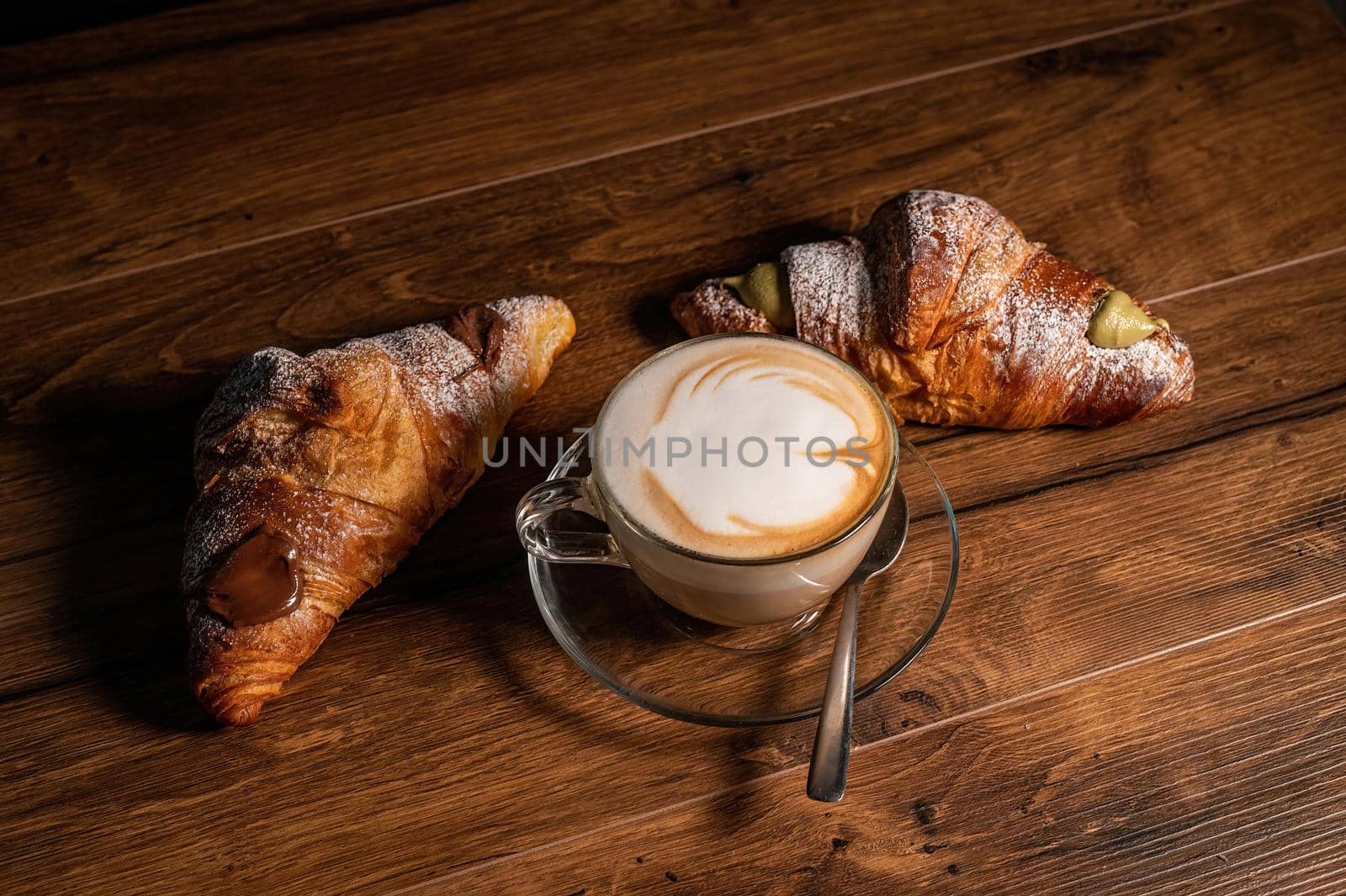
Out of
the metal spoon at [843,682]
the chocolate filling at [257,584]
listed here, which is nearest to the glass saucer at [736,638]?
the metal spoon at [843,682]

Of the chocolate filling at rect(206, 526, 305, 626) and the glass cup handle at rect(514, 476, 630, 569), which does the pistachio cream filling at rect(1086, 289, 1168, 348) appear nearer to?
the glass cup handle at rect(514, 476, 630, 569)

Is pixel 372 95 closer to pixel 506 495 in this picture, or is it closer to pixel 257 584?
pixel 506 495

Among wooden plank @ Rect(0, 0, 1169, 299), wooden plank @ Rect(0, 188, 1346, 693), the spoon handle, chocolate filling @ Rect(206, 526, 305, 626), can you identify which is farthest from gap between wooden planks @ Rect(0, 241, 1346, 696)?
wooden plank @ Rect(0, 0, 1169, 299)

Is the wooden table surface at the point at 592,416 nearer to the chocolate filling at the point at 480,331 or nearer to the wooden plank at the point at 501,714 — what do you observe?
the wooden plank at the point at 501,714

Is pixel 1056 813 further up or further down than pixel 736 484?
further down

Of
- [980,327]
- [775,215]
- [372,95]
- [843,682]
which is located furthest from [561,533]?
[372,95]
